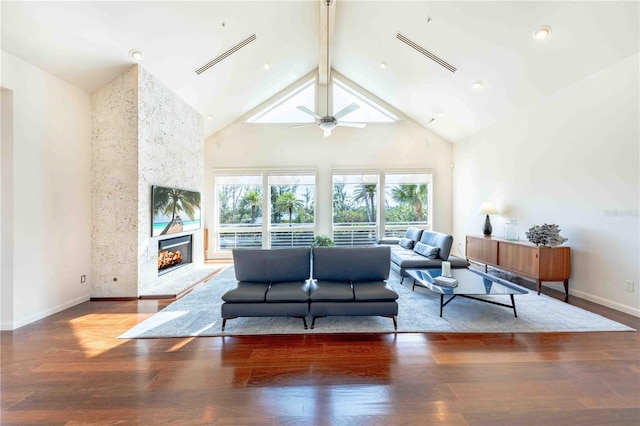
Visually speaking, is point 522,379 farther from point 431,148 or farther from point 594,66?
point 431,148

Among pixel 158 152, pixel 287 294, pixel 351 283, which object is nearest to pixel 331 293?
pixel 351 283

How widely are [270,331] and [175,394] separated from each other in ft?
3.58

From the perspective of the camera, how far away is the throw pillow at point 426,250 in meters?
4.69

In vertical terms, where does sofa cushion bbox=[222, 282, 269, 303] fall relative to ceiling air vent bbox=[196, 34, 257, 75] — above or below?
below

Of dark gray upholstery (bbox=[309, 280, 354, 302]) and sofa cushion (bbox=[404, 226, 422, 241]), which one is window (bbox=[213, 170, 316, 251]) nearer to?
sofa cushion (bbox=[404, 226, 422, 241])

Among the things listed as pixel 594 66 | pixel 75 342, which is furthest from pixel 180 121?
pixel 594 66

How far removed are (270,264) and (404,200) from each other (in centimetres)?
529

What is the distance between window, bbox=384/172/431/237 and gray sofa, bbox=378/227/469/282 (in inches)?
63.9

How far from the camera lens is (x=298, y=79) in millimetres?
6902

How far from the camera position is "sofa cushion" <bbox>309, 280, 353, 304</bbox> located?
2928 mm

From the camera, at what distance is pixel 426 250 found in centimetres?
490

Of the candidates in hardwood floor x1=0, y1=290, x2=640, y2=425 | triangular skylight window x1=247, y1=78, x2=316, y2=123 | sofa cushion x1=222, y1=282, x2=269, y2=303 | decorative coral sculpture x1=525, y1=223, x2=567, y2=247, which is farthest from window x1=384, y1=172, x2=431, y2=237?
sofa cushion x1=222, y1=282, x2=269, y2=303

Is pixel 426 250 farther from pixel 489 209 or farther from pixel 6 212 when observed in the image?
pixel 6 212

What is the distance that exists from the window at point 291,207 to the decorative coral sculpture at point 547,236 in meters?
4.86
